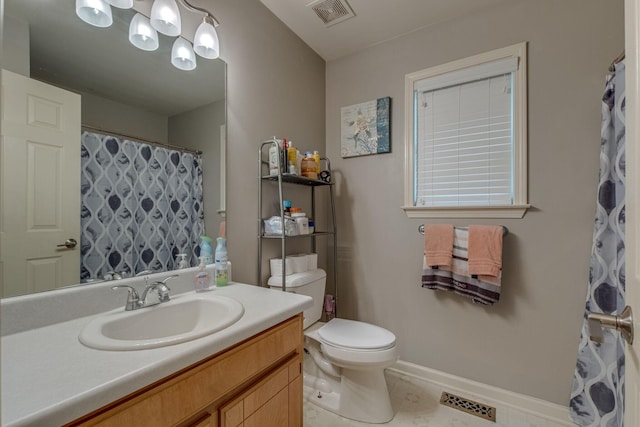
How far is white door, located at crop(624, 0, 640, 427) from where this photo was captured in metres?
0.57

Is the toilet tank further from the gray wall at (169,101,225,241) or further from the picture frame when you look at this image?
the picture frame

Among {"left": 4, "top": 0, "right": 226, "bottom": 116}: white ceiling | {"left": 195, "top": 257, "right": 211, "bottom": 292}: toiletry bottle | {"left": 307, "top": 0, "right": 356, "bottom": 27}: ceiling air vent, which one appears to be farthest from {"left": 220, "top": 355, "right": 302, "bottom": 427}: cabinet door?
{"left": 307, "top": 0, "right": 356, "bottom": 27}: ceiling air vent

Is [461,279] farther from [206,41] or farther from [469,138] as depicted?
[206,41]

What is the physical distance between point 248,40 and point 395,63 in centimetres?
100

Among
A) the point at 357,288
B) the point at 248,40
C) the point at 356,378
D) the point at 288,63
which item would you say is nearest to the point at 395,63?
the point at 288,63

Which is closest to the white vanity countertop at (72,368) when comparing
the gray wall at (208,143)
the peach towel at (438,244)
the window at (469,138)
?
the gray wall at (208,143)

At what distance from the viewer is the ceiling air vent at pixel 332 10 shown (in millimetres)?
1702

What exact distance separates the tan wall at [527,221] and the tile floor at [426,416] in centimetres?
14

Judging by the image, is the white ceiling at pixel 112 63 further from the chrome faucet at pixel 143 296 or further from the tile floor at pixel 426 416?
the tile floor at pixel 426 416

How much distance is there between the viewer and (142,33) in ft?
3.89

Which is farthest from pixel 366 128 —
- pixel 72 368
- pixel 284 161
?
pixel 72 368

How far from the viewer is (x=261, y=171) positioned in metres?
1.70

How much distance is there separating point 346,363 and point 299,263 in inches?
23.9

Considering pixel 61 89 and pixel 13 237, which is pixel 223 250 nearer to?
pixel 13 237
